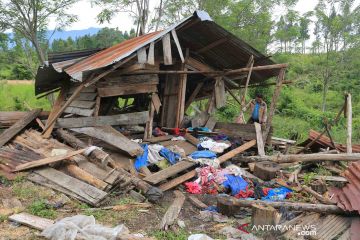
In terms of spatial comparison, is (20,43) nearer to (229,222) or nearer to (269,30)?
(269,30)

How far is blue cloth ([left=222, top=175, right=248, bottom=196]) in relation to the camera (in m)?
7.16

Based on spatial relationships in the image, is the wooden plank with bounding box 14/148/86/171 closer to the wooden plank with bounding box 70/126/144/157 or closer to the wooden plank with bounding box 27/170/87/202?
the wooden plank with bounding box 27/170/87/202

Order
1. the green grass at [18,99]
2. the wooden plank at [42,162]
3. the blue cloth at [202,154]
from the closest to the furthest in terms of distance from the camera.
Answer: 1. the wooden plank at [42,162]
2. the blue cloth at [202,154]
3. the green grass at [18,99]

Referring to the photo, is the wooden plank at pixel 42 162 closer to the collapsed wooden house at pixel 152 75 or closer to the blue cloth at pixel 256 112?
the collapsed wooden house at pixel 152 75

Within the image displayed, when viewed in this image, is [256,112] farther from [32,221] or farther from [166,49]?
[32,221]

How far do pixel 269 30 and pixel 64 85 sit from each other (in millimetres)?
14255

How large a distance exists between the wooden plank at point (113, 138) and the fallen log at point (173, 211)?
1.53m

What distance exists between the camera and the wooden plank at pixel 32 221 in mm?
4598

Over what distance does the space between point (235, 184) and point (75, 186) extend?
3458 mm

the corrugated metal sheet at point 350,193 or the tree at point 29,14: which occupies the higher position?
the tree at point 29,14

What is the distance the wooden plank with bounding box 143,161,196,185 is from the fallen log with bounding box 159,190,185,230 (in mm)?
456

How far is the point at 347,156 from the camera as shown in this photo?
7.50 meters

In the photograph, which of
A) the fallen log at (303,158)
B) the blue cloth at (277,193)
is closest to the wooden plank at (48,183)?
the blue cloth at (277,193)

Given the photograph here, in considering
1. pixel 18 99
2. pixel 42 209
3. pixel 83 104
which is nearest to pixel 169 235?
pixel 42 209
